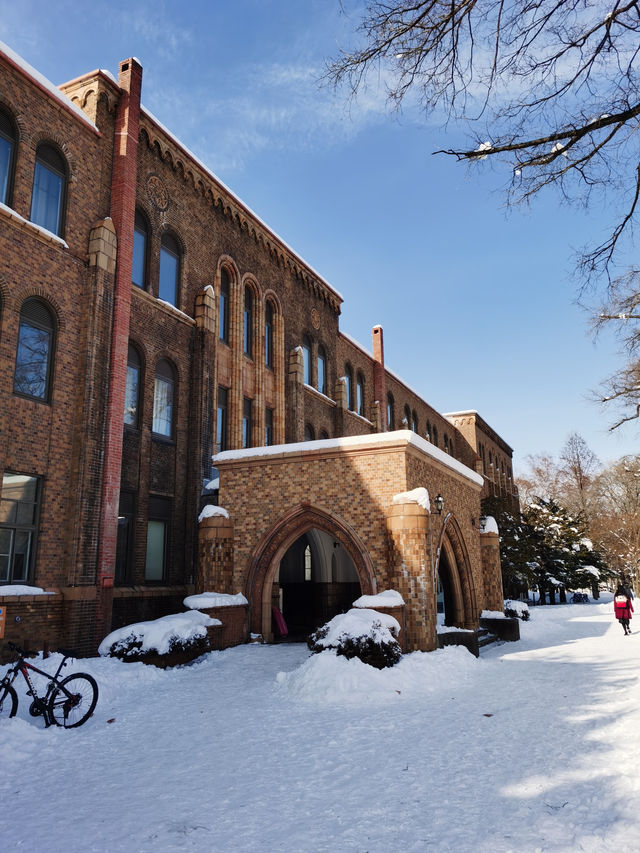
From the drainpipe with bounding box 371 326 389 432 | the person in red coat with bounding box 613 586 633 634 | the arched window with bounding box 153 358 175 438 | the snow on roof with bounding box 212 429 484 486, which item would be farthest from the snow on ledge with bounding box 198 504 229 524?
the drainpipe with bounding box 371 326 389 432

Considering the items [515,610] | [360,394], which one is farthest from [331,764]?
[360,394]

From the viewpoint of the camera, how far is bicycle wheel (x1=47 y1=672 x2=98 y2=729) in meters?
7.55

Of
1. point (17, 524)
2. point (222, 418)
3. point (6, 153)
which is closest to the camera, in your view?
point (17, 524)

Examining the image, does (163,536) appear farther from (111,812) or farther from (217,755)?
(111,812)

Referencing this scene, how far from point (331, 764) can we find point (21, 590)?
7859 millimetres

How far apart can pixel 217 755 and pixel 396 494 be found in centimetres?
768

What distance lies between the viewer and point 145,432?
15.7 m

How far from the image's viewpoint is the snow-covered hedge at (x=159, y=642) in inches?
448

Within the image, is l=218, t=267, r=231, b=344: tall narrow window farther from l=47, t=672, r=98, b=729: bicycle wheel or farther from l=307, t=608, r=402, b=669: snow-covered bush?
l=47, t=672, r=98, b=729: bicycle wheel

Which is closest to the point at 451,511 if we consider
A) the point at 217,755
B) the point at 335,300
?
the point at 217,755

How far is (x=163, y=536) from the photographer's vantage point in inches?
637

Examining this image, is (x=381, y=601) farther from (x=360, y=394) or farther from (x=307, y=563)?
(x=360, y=394)

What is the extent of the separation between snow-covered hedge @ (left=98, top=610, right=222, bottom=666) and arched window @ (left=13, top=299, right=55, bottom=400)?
5.17 m

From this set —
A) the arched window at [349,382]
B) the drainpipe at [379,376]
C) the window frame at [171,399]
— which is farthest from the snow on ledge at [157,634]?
the drainpipe at [379,376]
